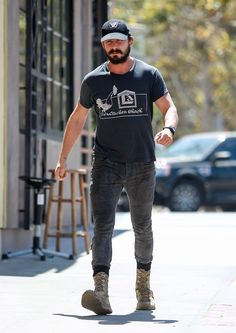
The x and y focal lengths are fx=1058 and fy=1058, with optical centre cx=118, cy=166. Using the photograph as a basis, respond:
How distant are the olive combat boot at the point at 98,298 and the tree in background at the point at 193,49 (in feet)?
72.8

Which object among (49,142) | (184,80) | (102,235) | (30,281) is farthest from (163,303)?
(184,80)

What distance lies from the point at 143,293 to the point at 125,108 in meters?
1.39

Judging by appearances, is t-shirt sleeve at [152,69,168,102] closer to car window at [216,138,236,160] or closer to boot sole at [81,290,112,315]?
boot sole at [81,290,112,315]

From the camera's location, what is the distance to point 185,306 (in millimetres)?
8047

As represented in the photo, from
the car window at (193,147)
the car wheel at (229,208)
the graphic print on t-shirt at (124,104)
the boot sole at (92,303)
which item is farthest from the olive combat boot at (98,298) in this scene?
the car wheel at (229,208)

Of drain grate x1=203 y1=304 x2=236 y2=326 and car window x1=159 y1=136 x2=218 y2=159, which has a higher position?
car window x1=159 y1=136 x2=218 y2=159

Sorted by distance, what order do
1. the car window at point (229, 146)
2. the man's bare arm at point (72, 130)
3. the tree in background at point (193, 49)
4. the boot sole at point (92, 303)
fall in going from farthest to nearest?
the tree in background at point (193, 49) → the car window at point (229, 146) → the man's bare arm at point (72, 130) → the boot sole at point (92, 303)

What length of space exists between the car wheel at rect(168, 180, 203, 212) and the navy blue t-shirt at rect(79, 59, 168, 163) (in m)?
14.7

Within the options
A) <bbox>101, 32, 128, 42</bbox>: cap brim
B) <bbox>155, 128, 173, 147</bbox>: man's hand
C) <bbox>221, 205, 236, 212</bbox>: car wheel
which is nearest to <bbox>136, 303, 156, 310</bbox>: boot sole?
<bbox>155, 128, 173, 147</bbox>: man's hand

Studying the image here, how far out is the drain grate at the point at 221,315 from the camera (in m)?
7.34

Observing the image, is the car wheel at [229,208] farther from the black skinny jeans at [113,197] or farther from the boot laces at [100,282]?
the boot laces at [100,282]

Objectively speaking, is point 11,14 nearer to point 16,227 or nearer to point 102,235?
point 16,227

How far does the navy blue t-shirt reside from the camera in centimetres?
767

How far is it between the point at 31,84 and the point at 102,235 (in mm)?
4055
